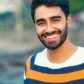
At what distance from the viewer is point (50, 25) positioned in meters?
2.79

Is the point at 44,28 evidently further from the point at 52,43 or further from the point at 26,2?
the point at 26,2

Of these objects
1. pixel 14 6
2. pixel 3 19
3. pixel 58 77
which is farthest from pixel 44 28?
pixel 14 6

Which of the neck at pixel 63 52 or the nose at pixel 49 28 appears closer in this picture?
the nose at pixel 49 28

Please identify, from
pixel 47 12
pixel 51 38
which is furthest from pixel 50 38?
pixel 47 12

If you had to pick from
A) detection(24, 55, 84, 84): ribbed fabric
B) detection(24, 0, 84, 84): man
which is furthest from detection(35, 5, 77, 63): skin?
detection(24, 55, 84, 84): ribbed fabric

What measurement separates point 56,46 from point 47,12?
0.67ft

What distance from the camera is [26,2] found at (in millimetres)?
57938

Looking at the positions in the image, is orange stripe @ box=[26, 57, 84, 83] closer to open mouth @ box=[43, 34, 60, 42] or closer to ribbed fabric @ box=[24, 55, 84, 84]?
ribbed fabric @ box=[24, 55, 84, 84]

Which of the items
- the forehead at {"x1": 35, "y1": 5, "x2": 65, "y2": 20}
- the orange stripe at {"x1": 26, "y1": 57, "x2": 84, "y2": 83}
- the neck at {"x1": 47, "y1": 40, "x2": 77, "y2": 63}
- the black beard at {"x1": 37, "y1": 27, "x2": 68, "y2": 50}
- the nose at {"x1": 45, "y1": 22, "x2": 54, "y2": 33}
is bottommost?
the orange stripe at {"x1": 26, "y1": 57, "x2": 84, "y2": 83}

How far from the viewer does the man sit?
2.79m

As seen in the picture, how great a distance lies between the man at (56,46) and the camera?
9.17 ft

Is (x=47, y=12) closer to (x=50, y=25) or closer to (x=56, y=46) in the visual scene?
(x=50, y=25)

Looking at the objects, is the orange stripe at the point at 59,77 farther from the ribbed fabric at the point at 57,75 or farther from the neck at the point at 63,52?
the neck at the point at 63,52

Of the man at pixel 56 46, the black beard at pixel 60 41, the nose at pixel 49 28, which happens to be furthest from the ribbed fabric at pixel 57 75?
the nose at pixel 49 28
